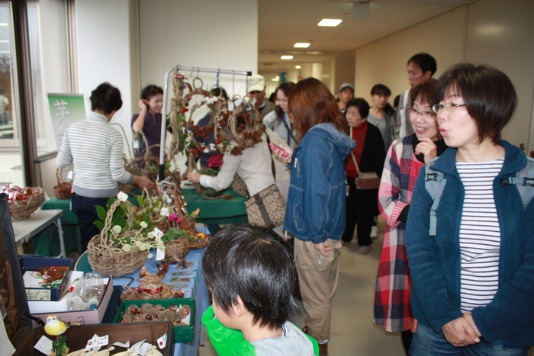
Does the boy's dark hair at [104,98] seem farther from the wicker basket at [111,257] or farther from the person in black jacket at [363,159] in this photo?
the person in black jacket at [363,159]

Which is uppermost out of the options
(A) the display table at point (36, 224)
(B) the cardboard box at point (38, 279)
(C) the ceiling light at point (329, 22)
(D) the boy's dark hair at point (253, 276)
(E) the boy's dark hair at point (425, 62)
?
(C) the ceiling light at point (329, 22)

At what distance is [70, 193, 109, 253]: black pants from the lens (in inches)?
109

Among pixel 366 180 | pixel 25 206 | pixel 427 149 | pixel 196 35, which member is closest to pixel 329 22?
pixel 196 35

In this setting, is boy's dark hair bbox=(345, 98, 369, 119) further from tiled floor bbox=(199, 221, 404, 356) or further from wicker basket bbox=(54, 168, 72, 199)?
wicker basket bbox=(54, 168, 72, 199)

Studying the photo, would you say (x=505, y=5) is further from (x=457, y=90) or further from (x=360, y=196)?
(x=457, y=90)

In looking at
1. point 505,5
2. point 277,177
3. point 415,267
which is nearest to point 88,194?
point 277,177

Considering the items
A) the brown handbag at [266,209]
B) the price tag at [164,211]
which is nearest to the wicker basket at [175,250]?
the price tag at [164,211]

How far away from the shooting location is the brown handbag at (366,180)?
153 inches

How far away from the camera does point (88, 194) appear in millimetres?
2738

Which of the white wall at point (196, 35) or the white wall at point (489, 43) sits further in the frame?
the white wall at point (196, 35)

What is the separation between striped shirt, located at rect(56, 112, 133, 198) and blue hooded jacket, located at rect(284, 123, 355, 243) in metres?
1.22

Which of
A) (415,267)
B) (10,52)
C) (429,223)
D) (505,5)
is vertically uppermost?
(505,5)

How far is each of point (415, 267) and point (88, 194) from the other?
2155mm

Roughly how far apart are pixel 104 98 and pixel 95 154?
0.35m
